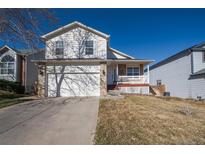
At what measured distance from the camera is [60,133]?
17.3ft

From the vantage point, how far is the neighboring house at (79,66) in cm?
1452

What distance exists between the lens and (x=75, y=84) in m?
14.6

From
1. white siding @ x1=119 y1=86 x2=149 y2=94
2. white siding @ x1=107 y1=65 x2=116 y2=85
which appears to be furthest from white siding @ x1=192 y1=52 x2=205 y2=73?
white siding @ x1=107 y1=65 x2=116 y2=85

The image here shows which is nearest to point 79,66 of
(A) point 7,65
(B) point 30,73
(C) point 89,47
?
(C) point 89,47

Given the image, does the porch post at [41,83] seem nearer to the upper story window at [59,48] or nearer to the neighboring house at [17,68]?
the upper story window at [59,48]

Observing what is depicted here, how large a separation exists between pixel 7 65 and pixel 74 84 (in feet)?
38.8

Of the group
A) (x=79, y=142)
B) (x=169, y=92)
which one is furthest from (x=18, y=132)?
(x=169, y=92)

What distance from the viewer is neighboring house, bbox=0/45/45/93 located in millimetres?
21453

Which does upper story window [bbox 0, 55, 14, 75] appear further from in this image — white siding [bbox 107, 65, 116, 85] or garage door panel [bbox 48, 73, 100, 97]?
white siding [bbox 107, 65, 116, 85]

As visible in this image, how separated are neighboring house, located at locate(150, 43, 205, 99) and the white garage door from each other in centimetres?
978

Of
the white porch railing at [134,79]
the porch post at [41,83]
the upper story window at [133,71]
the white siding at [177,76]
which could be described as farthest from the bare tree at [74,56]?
the white siding at [177,76]

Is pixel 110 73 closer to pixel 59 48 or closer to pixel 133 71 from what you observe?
pixel 133 71
